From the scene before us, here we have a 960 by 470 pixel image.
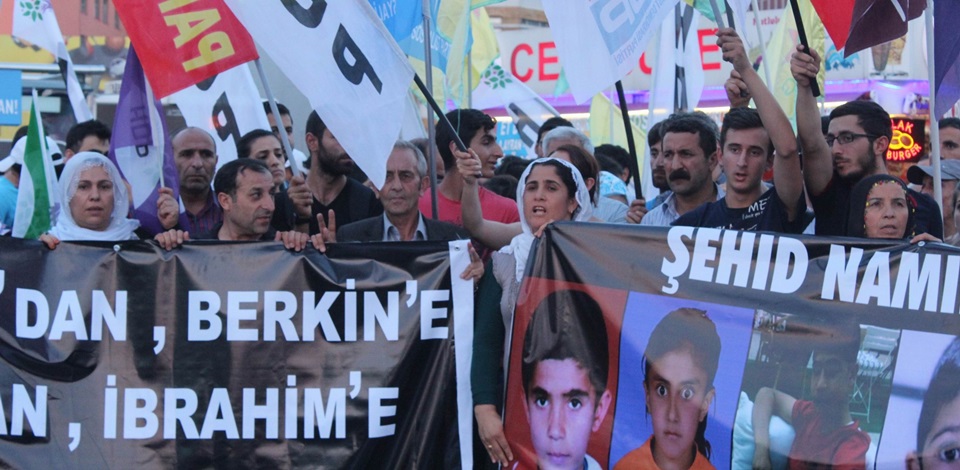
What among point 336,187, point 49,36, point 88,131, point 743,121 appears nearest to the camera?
point 743,121

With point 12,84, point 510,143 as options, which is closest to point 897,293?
point 12,84

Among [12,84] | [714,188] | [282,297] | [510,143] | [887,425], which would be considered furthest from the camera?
[510,143]

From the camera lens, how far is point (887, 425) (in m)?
4.23

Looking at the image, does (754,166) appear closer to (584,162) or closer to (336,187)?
(584,162)

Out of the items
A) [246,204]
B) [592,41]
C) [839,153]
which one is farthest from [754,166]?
[246,204]

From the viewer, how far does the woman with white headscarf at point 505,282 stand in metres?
4.52

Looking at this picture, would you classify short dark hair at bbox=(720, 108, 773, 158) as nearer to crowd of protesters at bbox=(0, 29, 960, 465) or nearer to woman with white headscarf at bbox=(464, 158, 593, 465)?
crowd of protesters at bbox=(0, 29, 960, 465)

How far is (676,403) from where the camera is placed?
4355 millimetres

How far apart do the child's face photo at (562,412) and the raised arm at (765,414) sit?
51 centimetres

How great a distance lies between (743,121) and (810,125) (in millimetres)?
401

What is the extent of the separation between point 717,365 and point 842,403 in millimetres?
423

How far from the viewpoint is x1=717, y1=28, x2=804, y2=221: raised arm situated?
474cm

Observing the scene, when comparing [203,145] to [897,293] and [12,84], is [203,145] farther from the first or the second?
[12,84]

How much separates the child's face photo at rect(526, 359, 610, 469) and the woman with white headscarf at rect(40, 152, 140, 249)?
199 cm
